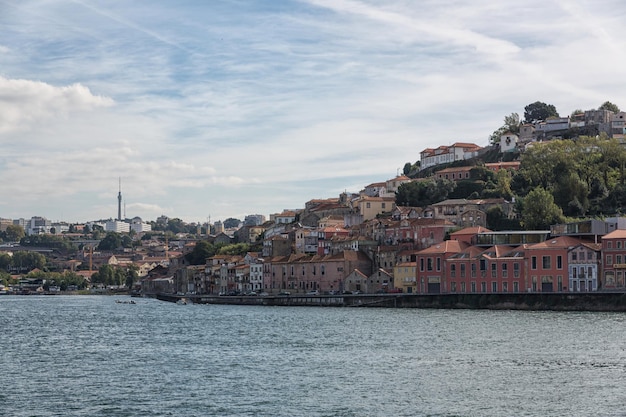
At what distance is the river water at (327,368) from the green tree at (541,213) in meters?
28.8

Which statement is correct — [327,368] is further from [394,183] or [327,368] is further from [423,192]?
[394,183]

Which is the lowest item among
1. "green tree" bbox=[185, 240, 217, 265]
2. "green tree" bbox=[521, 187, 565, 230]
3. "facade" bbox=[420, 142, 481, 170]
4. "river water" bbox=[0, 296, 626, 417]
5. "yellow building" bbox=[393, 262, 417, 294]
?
"river water" bbox=[0, 296, 626, 417]

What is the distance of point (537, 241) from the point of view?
320ft

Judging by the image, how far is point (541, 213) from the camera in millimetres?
106688

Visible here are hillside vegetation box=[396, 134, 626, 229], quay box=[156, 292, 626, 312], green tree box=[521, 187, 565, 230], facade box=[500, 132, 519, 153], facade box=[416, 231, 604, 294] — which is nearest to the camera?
quay box=[156, 292, 626, 312]

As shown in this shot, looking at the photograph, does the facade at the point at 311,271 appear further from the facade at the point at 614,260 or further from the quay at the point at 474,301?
the facade at the point at 614,260

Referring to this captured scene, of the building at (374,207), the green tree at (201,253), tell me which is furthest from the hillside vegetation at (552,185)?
the green tree at (201,253)

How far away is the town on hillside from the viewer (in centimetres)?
9088

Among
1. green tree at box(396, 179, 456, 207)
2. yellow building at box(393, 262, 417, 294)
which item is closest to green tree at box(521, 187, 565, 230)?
yellow building at box(393, 262, 417, 294)

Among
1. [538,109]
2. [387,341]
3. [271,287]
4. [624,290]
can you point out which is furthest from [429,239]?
[538,109]

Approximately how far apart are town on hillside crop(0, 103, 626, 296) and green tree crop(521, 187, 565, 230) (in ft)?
0.36

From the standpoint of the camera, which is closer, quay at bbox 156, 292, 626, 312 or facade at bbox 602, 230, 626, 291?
quay at bbox 156, 292, 626, 312

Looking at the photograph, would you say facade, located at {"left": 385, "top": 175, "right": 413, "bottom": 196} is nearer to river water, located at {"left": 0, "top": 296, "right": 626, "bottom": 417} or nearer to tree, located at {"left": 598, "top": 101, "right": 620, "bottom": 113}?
tree, located at {"left": 598, "top": 101, "right": 620, "bottom": 113}

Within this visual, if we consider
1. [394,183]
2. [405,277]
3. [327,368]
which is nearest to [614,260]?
[405,277]
